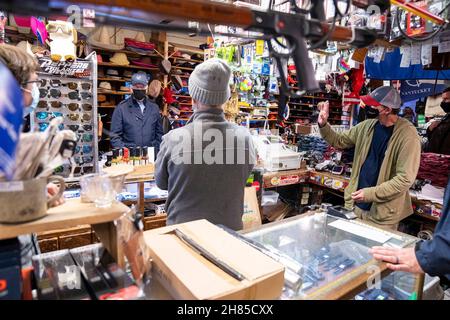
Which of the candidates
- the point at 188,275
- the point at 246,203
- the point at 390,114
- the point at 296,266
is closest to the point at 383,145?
the point at 390,114

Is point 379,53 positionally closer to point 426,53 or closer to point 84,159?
point 426,53

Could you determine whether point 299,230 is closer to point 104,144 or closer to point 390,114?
point 390,114

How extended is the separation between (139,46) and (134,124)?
286 cm

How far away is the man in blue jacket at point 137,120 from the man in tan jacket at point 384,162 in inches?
96.1

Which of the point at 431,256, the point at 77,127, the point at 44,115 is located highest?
the point at 44,115

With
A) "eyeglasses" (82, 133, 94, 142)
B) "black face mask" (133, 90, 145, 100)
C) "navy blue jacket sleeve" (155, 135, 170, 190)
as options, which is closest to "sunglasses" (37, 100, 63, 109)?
"eyeglasses" (82, 133, 94, 142)

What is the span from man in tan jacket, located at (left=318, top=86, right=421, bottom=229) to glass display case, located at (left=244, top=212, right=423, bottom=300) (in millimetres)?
806

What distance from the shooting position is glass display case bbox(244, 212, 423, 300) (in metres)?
1.14

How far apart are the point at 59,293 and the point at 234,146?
1110 millimetres

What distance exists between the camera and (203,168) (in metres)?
1.67

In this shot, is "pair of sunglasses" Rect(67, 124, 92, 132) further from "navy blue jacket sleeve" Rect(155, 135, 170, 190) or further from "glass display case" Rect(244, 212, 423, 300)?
"glass display case" Rect(244, 212, 423, 300)

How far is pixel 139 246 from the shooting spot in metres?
0.94

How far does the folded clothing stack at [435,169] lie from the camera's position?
2998 millimetres

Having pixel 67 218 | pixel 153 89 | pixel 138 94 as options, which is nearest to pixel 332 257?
pixel 67 218
